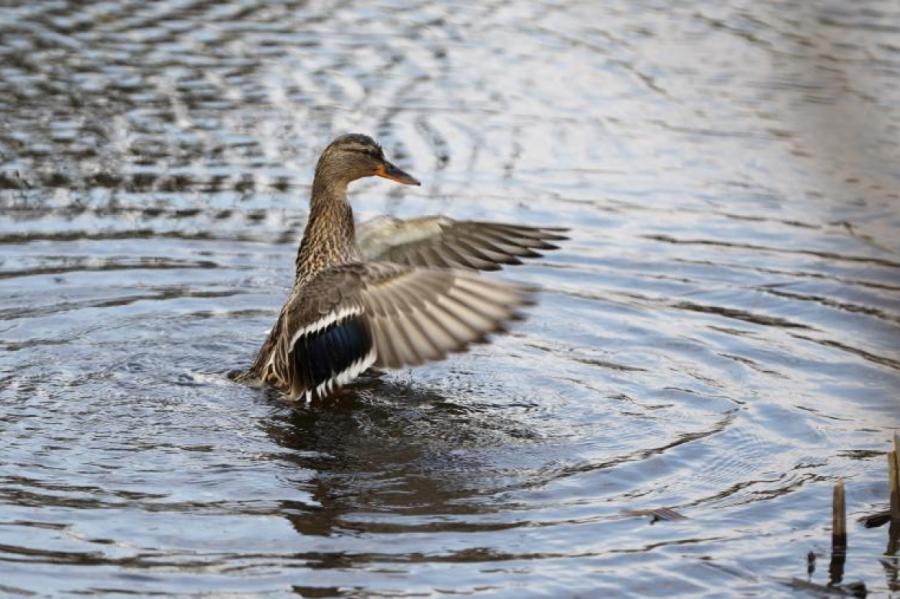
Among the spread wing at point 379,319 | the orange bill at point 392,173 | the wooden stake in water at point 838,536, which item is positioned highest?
the orange bill at point 392,173

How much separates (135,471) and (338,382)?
1347mm

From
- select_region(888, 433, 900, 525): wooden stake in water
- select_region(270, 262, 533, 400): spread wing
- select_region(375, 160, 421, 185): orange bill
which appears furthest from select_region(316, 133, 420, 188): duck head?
select_region(888, 433, 900, 525): wooden stake in water

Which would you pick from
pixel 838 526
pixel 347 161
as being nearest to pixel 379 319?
pixel 347 161

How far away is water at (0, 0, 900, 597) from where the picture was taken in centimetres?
524

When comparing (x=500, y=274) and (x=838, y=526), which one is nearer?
(x=838, y=526)

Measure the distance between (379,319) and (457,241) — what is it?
1189mm

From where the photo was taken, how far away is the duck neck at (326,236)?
7652 mm

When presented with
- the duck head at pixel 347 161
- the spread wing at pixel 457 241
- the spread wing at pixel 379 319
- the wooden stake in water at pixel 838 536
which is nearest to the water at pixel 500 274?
the wooden stake in water at pixel 838 536

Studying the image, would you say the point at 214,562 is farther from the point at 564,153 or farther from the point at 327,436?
the point at 564,153

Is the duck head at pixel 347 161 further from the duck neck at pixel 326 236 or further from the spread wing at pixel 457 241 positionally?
the spread wing at pixel 457 241

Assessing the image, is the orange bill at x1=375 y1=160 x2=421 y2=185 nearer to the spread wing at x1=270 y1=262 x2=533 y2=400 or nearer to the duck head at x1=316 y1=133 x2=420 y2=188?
the duck head at x1=316 y1=133 x2=420 y2=188

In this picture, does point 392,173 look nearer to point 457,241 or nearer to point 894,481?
point 457,241

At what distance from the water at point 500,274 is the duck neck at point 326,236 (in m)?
0.62

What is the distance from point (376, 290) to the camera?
676 centimetres
